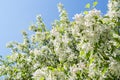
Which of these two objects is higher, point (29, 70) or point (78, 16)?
point (29, 70)

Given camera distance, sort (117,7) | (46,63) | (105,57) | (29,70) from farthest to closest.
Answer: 1. (29,70)
2. (46,63)
3. (117,7)
4. (105,57)

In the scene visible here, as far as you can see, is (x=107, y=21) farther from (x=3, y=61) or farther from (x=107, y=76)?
(x=3, y=61)

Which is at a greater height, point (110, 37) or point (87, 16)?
point (87, 16)

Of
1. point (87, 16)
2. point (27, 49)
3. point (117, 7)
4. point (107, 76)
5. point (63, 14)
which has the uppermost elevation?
point (27, 49)

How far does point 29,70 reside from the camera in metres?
18.4

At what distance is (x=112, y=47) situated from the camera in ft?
29.1

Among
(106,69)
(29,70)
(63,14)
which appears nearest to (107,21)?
(106,69)

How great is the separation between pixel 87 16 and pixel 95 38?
0.66 meters

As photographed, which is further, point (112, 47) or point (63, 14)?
point (63, 14)

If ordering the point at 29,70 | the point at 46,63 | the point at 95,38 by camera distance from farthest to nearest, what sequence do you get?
the point at 29,70, the point at 46,63, the point at 95,38

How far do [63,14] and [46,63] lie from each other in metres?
2.73

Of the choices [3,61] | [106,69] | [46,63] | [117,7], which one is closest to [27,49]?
[3,61]

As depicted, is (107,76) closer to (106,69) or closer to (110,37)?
(106,69)

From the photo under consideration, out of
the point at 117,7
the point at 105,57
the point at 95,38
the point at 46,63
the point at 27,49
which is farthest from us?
the point at 27,49
